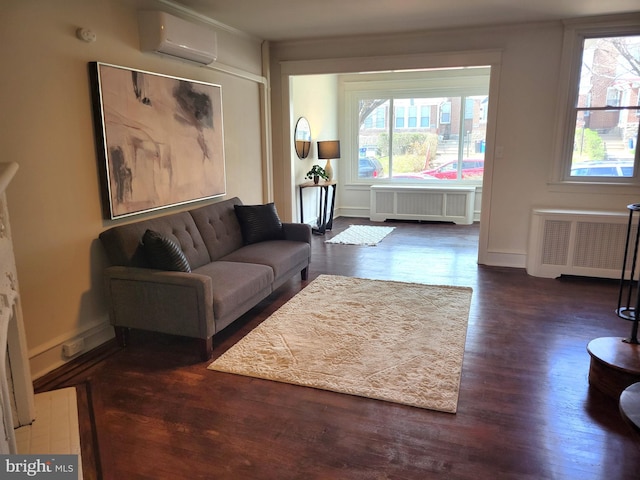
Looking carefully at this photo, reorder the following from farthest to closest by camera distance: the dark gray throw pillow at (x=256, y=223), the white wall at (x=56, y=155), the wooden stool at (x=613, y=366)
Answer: the dark gray throw pillow at (x=256, y=223) < the white wall at (x=56, y=155) < the wooden stool at (x=613, y=366)

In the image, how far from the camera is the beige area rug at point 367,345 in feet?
8.72

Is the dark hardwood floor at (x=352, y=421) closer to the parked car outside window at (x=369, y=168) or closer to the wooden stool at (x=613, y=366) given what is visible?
the wooden stool at (x=613, y=366)

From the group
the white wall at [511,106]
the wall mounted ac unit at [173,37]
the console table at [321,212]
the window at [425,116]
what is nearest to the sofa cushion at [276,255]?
the wall mounted ac unit at [173,37]

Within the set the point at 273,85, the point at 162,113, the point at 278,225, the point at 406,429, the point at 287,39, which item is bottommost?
the point at 406,429

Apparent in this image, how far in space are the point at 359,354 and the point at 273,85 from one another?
3.83 m

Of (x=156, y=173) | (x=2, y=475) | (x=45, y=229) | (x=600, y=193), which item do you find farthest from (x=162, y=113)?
(x=600, y=193)

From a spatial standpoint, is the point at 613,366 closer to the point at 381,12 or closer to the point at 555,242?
the point at 555,242

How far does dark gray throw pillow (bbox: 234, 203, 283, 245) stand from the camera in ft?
14.5

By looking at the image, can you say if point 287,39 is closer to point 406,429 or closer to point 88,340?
point 88,340

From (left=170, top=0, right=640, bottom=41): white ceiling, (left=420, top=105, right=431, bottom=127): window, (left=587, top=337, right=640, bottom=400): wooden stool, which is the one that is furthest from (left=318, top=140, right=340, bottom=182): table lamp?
(left=587, top=337, right=640, bottom=400): wooden stool

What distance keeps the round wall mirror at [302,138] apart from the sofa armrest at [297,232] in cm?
240

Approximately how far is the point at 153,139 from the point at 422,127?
18.4 feet

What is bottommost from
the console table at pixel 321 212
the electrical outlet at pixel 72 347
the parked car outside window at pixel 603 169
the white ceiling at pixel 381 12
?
the electrical outlet at pixel 72 347

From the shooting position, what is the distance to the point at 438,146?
813 cm
